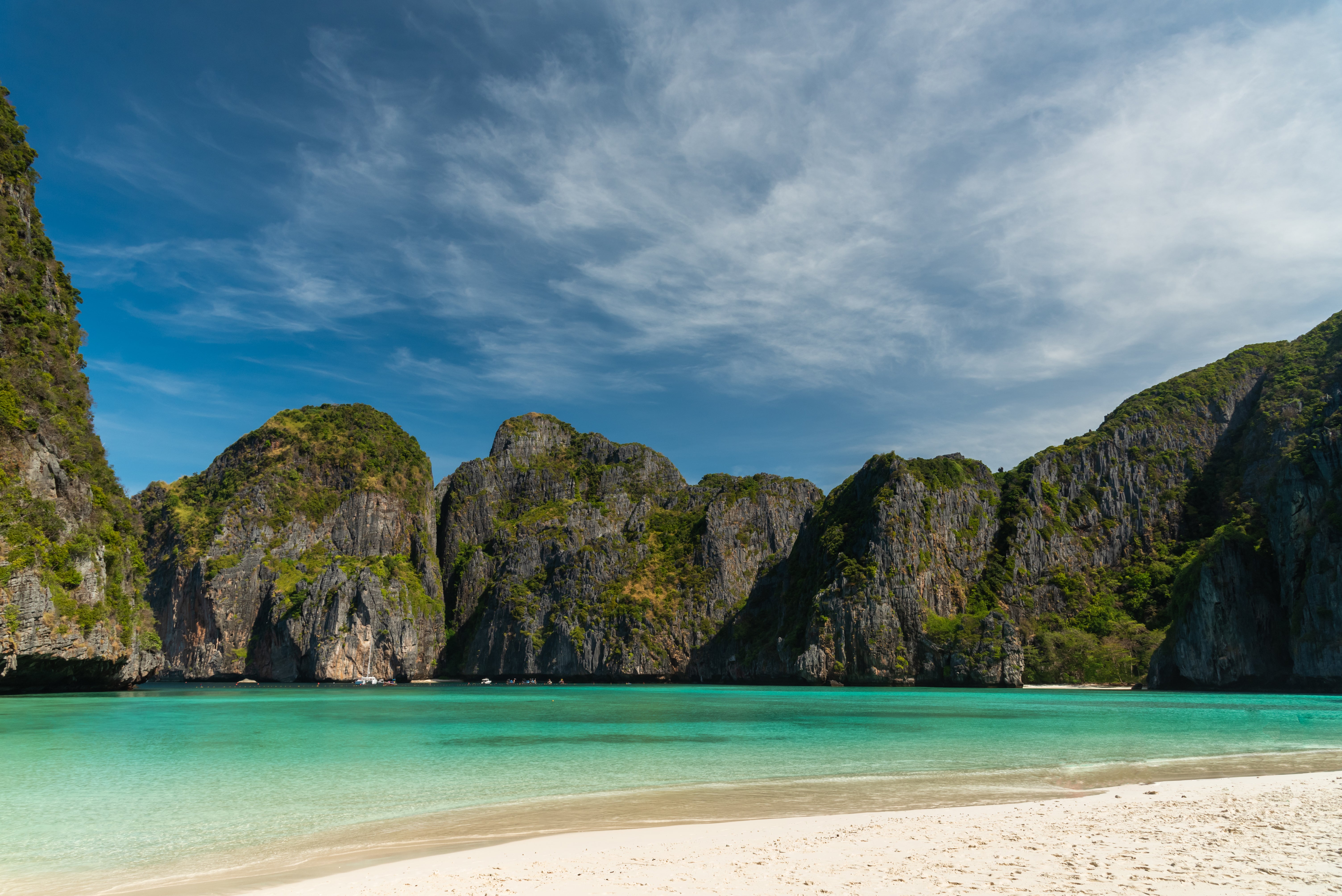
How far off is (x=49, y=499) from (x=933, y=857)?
4960 cm

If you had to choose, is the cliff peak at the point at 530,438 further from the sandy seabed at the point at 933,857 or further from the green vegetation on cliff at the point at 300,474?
the sandy seabed at the point at 933,857

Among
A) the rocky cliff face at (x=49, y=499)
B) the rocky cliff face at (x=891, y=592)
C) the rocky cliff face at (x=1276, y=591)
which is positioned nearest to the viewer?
the rocky cliff face at (x=49, y=499)

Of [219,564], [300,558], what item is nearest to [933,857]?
[219,564]

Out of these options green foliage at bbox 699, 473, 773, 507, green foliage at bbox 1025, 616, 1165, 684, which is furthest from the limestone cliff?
green foliage at bbox 1025, 616, 1165, 684

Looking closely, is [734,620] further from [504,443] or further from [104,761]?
[104,761]

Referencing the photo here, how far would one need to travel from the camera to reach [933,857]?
9125 millimetres

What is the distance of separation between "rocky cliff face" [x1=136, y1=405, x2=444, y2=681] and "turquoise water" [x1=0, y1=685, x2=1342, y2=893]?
77571 millimetres

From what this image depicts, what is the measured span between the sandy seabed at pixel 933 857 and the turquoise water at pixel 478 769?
1.50 meters

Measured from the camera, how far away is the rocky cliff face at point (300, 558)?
11312cm

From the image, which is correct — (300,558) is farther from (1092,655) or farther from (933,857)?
(933,857)

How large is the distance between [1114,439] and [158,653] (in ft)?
432

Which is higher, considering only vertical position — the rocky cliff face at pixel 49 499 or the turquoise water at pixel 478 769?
the rocky cliff face at pixel 49 499

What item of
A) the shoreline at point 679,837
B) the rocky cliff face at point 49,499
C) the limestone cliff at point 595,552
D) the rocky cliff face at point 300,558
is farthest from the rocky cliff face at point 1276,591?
the rocky cliff face at point 300,558

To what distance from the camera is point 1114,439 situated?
118 m
